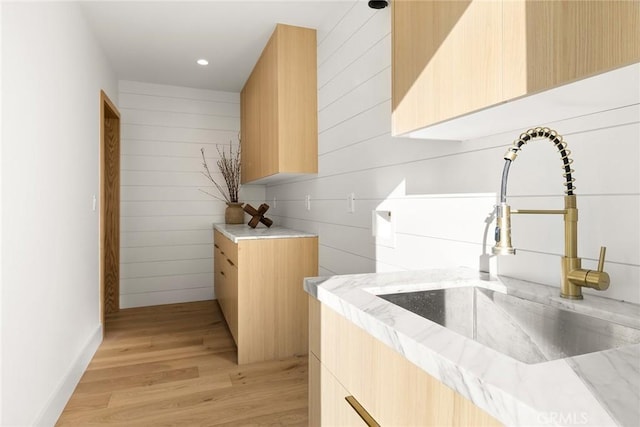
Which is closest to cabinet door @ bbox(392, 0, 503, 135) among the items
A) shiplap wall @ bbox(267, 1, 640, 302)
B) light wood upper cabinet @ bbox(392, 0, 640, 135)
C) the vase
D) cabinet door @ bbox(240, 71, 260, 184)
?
light wood upper cabinet @ bbox(392, 0, 640, 135)

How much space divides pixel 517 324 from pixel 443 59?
0.76 meters

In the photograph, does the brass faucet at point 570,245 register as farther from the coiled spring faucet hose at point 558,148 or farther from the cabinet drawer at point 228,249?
the cabinet drawer at point 228,249

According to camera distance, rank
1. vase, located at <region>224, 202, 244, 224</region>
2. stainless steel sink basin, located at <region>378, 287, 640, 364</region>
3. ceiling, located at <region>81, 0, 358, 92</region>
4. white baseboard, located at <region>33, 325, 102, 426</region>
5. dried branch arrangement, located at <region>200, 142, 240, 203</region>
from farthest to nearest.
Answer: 1. dried branch arrangement, located at <region>200, 142, 240, 203</region>
2. vase, located at <region>224, 202, 244, 224</region>
3. ceiling, located at <region>81, 0, 358, 92</region>
4. white baseboard, located at <region>33, 325, 102, 426</region>
5. stainless steel sink basin, located at <region>378, 287, 640, 364</region>

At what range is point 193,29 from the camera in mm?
2766

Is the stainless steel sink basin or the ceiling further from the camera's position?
the ceiling

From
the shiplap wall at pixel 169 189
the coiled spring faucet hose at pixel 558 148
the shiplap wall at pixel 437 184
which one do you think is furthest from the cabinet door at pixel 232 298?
the coiled spring faucet hose at pixel 558 148

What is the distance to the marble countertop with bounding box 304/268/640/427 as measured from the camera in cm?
47

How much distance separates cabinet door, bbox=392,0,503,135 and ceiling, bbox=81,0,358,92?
1.13 meters

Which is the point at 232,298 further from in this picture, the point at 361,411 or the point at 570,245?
the point at 570,245

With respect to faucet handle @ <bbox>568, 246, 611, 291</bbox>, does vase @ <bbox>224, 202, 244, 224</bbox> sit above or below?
above

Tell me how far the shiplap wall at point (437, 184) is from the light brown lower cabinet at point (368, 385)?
0.60 m

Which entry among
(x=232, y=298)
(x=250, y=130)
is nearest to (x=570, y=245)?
(x=232, y=298)

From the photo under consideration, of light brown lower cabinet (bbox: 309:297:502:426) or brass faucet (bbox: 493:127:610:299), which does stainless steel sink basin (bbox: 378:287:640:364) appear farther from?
light brown lower cabinet (bbox: 309:297:502:426)

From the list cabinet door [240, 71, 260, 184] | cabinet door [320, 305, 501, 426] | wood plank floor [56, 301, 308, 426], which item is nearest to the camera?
cabinet door [320, 305, 501, 426]
